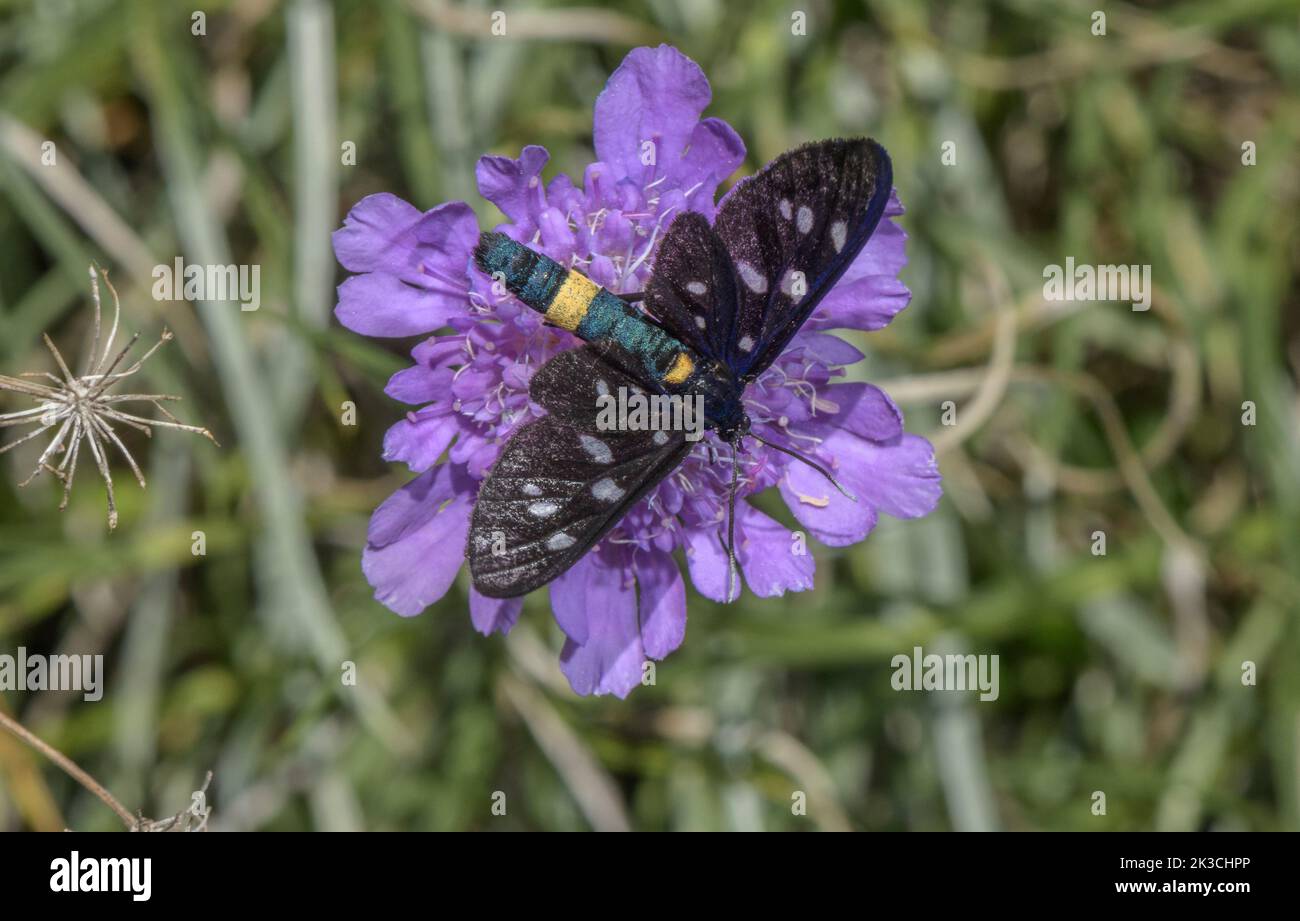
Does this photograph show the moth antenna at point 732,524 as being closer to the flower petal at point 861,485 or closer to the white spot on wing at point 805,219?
the flower petal at point 861,485

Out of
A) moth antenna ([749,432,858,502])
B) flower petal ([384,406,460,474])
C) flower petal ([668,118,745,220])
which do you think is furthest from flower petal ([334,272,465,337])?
moth antenna ([749,432,858,502])

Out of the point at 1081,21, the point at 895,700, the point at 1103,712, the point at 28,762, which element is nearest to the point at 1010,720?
the point at 1103,712

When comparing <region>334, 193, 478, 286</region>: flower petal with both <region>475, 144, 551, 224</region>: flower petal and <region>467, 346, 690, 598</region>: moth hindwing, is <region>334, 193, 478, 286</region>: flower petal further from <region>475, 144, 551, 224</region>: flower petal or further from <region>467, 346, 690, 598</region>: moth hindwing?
<region>467, 346, 690, 598</region>: moth hindwing

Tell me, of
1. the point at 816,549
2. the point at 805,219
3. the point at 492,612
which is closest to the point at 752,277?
the point at 805,219

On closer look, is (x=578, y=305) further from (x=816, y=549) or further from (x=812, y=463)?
(x=816, y=549)

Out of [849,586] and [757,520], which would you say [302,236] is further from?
[849,586]

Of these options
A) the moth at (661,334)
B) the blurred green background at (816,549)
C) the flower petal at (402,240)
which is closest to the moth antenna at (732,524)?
the moth at (661,334)
